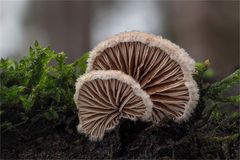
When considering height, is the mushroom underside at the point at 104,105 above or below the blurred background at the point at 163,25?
below

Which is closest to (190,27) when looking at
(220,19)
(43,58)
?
(220,19)

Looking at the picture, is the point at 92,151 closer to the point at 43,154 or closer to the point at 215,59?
the point at 43,154

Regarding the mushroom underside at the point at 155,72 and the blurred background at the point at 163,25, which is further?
the blurred background at the point at 163,25

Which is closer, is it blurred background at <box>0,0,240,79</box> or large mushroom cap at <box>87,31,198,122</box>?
large mushroom cap at <box>87,31,198,122</box>

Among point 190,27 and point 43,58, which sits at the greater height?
point 190,27

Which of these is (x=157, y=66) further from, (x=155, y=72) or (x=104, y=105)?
(x=104, y=105)

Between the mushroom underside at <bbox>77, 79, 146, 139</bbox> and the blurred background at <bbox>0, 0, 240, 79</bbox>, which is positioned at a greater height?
the blurred background at <bbox>0, 0, 240, 79</bbox>

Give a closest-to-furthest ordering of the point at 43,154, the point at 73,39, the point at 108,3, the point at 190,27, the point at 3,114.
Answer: the point at 43,154 → the point at 3,114 → the point at 190,27 → the point at 73,39 → the point at 108,3
